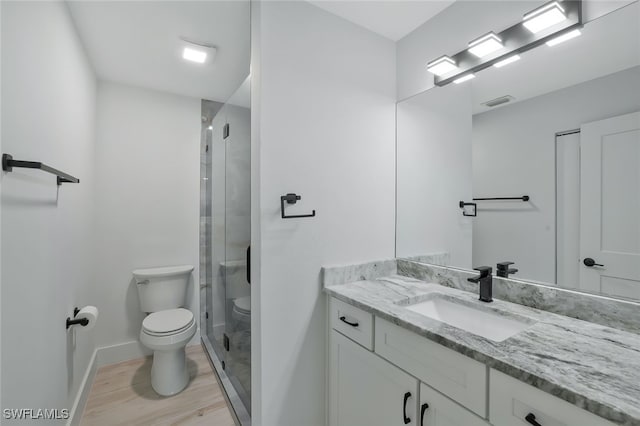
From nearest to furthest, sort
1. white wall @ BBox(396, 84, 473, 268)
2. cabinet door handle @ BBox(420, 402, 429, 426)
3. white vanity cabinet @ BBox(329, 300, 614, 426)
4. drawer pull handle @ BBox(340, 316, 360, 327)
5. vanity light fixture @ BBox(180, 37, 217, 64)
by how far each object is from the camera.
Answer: white vanity cabinet @ BBox(329, 300, 614, 426) → cabinet door handle @ BBox(420, 402, 429, 426) → drawer pull handle @ BBox(340, 316, 360, 327) → white wall @ BBox(396, 84, 473, 268) → vanity light fixture @ BBox(180, 37, 217, 64)

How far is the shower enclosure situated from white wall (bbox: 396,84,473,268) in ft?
3.41

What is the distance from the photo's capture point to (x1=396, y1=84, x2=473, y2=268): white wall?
5.37ft

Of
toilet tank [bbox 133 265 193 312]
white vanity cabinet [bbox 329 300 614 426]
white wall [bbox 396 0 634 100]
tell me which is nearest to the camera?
white vanity cabinet [bbox 329 300 614 426]

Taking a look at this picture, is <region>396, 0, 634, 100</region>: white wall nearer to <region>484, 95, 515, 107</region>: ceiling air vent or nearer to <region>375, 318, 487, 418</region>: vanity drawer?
<region>484, 95, 515, 107</region>: ceiling air vent

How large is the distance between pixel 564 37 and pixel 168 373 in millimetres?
3066

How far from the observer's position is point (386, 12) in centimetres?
165

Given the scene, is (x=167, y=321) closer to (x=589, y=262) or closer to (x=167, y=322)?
(x=167, y=322)

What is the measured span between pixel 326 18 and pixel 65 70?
149 cm

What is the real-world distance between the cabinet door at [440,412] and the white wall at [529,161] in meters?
0.75

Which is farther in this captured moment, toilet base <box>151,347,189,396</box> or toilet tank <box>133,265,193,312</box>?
toilet tank <box>133,265,193,312</box>

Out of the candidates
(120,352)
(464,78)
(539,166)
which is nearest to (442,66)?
(464,78)

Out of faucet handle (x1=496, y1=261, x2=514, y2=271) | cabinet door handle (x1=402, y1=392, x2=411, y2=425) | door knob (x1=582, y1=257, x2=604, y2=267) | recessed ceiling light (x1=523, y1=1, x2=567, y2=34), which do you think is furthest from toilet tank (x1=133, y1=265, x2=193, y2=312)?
recessed ceiling light (x1=523, y1=1, x2=567, y2=34)

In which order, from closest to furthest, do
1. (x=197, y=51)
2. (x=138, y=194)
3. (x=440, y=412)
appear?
(x=440, y=412)
(x=197, y=51)
(x=138, y=194)

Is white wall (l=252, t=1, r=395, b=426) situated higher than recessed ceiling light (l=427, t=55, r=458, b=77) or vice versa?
recessed ceiling light (l=427, t=55, r=458, b=77)
